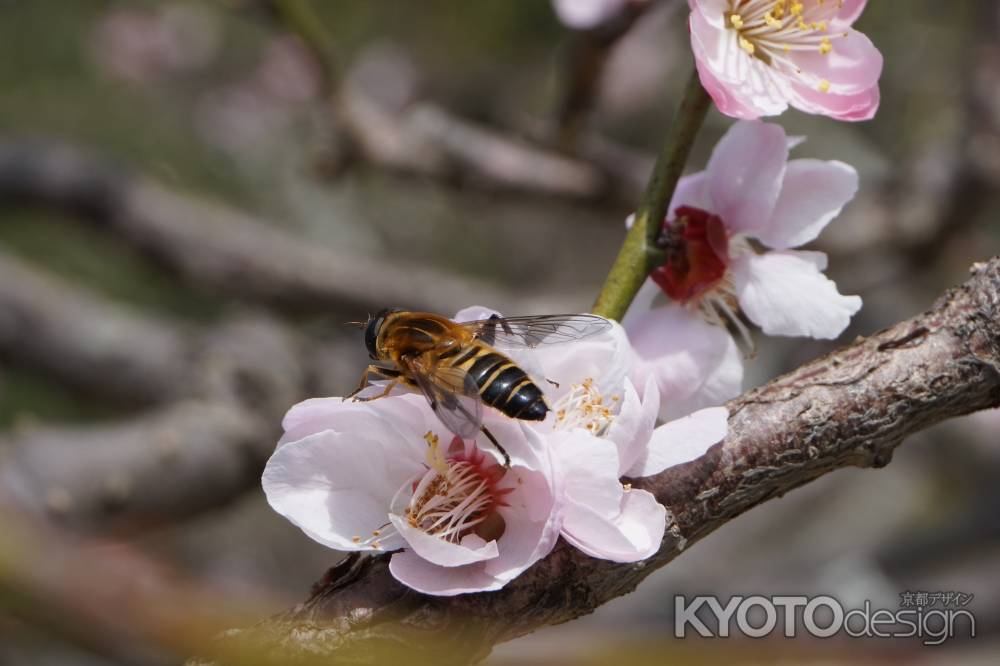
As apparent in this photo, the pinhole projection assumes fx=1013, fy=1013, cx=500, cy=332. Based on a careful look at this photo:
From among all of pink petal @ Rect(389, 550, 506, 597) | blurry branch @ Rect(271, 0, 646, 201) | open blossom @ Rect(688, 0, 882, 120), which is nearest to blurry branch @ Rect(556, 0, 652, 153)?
blurry branch @ Rect(271, 0, 646, 201)

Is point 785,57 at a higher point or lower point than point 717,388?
higher

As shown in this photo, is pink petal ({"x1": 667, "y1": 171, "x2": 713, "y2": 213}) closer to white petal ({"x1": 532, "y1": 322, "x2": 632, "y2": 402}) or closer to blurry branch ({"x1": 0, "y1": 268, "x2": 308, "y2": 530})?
white petal ({"x1": 532, "y1": 322, "x2": 632, "y2": 402})

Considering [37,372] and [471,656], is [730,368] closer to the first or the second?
[471,656]

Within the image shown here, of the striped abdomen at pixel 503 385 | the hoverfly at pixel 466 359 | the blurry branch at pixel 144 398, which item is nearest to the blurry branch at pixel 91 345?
A: the blurry branch at pixel 144 398

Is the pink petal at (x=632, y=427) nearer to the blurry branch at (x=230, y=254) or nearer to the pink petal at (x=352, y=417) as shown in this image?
the pink petal at (x=352, y=417)

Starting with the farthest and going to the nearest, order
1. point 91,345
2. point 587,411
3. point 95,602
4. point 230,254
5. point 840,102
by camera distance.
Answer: point 230,254 < point 91,345 < point 840,102 < point 587,411 < point 95,602

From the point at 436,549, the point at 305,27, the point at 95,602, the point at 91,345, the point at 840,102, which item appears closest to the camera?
the point at 95,602

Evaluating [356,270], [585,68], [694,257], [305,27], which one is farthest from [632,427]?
[356,270]

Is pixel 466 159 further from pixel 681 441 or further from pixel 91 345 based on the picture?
pixel 681 441
